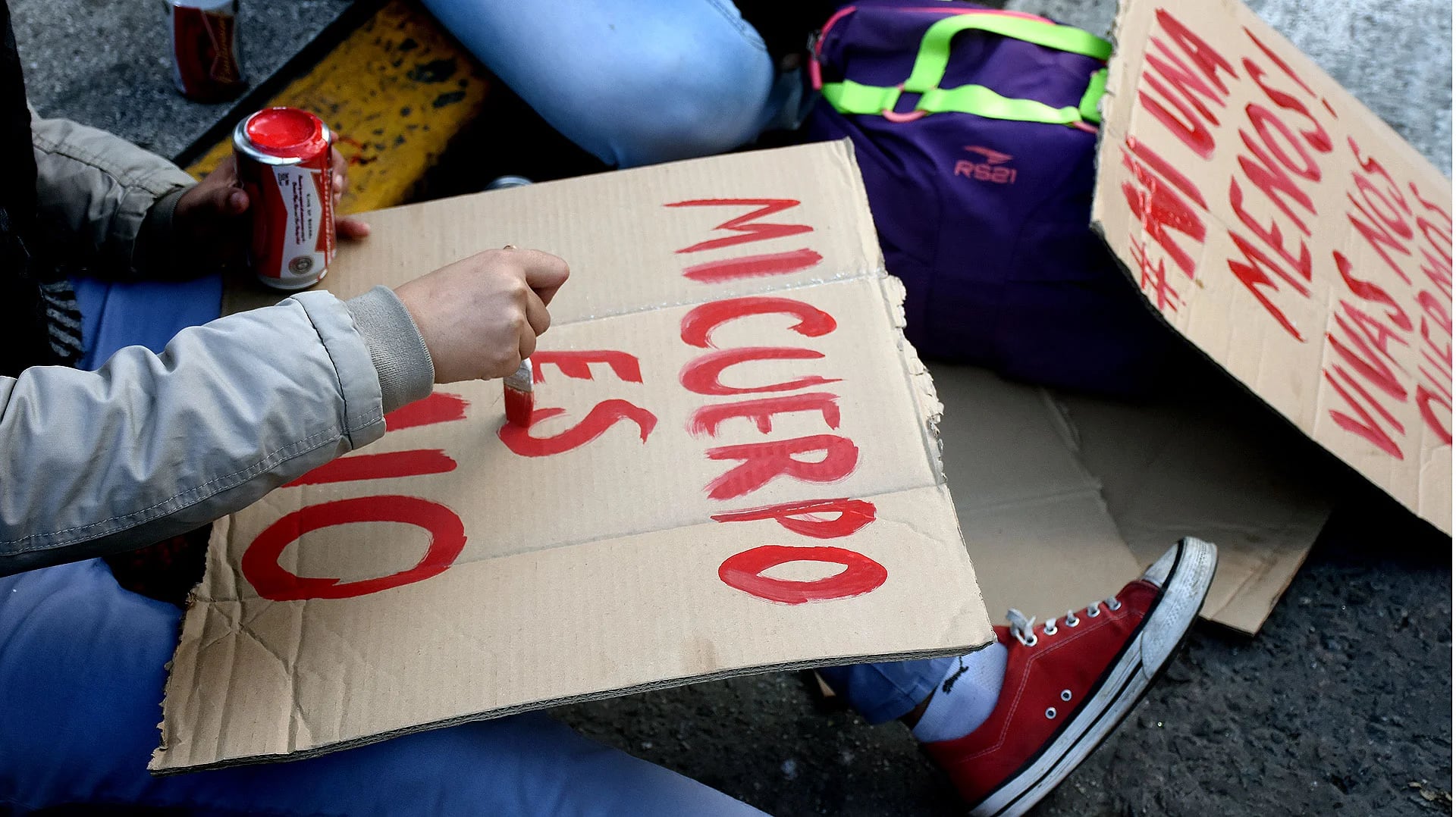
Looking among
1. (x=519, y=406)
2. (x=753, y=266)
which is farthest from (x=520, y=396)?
(x=753, y=266)

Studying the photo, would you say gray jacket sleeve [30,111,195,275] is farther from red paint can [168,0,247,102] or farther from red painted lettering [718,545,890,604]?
red painted lettering [718,545,890,604]

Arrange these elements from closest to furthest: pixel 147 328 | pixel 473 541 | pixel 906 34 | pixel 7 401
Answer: pixel 7 401
pixel 473 541
pixel 147 328
pixel 906 34

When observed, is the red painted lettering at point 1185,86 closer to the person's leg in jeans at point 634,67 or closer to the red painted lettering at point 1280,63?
the red painted lettering at point 1280,63

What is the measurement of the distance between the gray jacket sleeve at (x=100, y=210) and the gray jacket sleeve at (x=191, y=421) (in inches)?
16.7

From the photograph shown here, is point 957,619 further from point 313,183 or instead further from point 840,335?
point 313,183

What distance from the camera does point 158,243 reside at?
3.75ft

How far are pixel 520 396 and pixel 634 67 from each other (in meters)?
0.68

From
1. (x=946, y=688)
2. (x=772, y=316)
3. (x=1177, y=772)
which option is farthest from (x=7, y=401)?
(x=1177, y=772)

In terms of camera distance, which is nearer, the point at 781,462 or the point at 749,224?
the point at 781,462

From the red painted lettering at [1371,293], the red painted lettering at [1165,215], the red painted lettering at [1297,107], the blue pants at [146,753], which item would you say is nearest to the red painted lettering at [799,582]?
the blue pants at [146,753]

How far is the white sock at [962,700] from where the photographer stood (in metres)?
1.14

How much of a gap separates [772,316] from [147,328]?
0.62 m

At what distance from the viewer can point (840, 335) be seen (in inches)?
39.8

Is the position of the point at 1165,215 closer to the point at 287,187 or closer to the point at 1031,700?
the point at 1031,700
